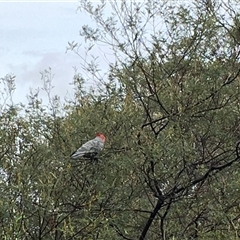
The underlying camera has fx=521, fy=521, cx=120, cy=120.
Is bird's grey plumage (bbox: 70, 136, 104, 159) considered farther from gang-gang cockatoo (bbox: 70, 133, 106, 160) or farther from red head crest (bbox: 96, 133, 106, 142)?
red head crest (bbox: 96, 133, 106, 142)

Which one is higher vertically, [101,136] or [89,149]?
[101,136]

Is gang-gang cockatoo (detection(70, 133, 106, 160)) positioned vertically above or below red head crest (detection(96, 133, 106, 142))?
below

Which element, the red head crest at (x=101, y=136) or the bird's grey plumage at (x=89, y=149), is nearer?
the bird's grey plumage at (x=89, y=149)

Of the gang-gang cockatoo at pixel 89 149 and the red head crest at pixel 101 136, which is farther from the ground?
the red head crest at pixel 101 136

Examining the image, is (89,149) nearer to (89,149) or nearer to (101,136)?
(89,149)

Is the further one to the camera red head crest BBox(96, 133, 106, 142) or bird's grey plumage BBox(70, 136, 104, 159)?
red head crest BBox(96, 133, 106, 142)

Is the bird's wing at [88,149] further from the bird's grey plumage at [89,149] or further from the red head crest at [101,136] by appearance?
the red head crest at [101,136]

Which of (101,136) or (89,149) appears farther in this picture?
(101,136)

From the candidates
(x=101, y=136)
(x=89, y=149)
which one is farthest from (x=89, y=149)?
(x=101, y=136)

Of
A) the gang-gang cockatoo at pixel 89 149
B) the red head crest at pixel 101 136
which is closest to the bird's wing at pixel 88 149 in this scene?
the gang-gang cockatoo at pixel 89 149

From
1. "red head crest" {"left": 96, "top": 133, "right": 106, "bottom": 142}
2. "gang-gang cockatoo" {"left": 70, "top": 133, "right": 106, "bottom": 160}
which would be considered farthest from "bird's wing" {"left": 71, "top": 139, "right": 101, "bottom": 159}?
"red head crest" {"left": 96, "top": 133, "right": 106, "bottom": 142}

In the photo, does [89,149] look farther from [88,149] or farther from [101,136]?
[101,136]

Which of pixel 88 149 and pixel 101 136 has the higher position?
pixel 101 136

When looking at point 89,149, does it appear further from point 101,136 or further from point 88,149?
point 101,136
